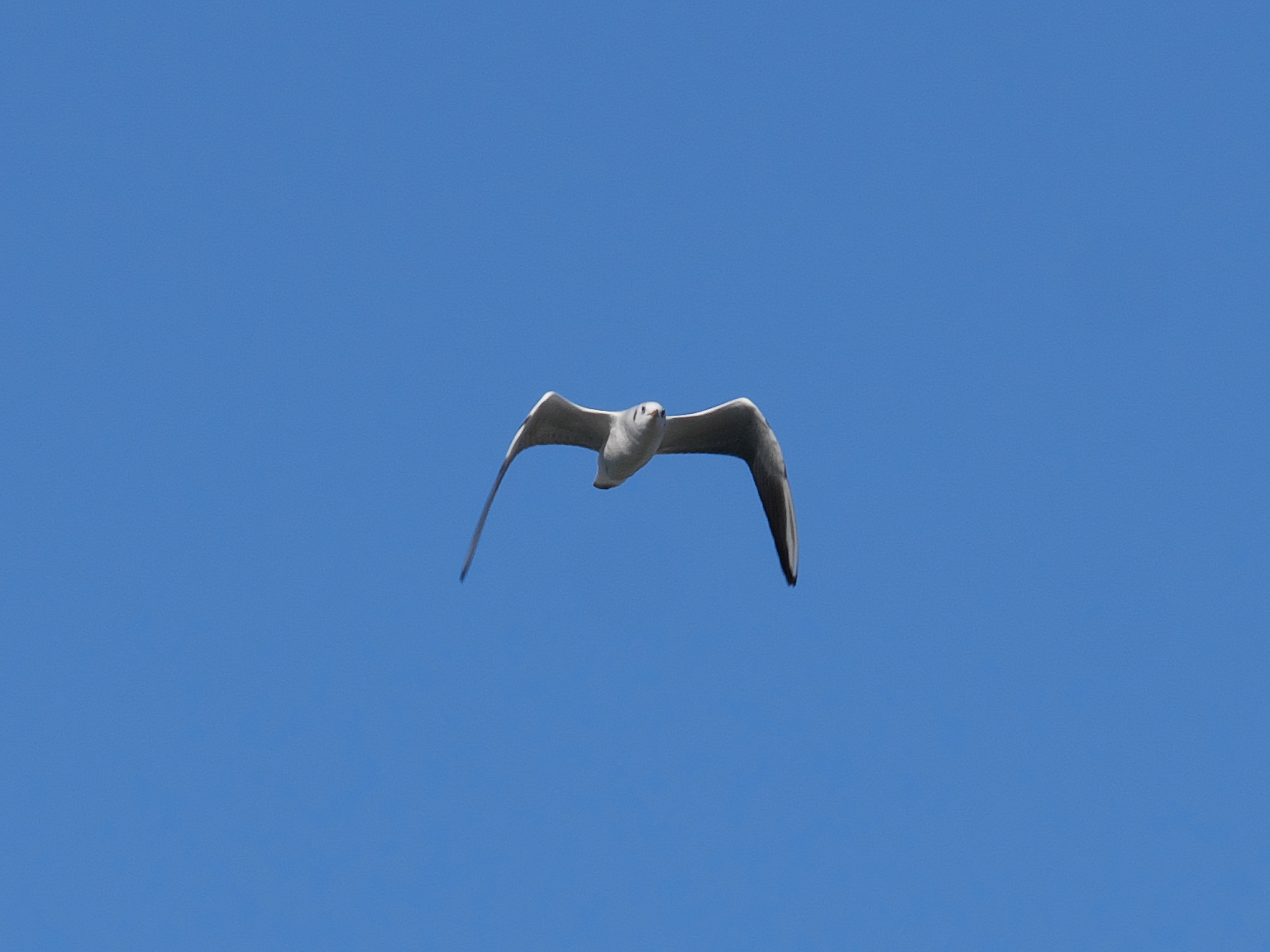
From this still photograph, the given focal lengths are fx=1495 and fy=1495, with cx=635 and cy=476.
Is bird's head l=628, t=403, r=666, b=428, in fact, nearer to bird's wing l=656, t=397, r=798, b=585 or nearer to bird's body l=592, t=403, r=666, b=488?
bird's body l=592, t=403, r=666, b=488

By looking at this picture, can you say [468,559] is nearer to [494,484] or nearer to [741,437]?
[494,484]

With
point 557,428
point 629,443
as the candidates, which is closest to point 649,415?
point 629,443

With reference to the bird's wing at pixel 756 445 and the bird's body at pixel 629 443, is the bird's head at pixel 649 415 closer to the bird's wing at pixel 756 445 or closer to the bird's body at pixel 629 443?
the bird's body at pixel 629 443

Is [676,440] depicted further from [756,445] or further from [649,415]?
[649,415]

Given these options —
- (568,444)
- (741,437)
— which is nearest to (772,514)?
(741,437)

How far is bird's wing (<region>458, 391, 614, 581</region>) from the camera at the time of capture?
20.7m

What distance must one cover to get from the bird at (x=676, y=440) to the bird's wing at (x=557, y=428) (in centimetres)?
1

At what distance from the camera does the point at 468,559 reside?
1959 centimetres

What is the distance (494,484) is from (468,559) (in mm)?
1174

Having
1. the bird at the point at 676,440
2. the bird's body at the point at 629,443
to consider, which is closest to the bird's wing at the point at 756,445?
the bird at the point at 676,440

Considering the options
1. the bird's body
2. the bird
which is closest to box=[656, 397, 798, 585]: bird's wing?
the bird

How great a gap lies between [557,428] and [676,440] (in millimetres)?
1803

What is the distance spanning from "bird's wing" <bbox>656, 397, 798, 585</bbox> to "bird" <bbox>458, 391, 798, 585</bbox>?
0.01 metres

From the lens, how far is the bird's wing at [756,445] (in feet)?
71.5
